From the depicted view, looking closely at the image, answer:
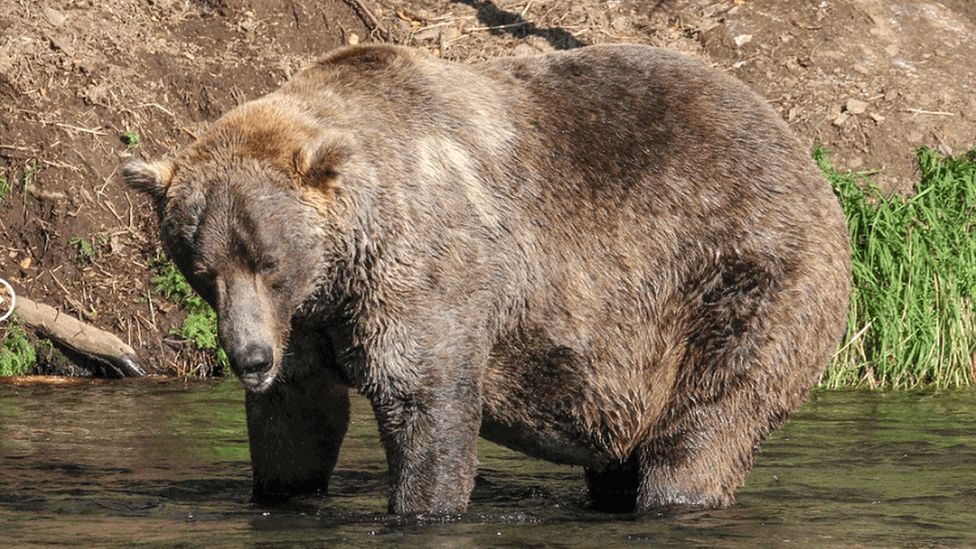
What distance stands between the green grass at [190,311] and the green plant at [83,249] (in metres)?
0.46

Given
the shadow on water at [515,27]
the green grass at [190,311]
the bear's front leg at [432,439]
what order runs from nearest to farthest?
the bear's front leg at [432,439]
the green grass at [190,311]
the shadow on water at [515,27]

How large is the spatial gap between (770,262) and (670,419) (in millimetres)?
806

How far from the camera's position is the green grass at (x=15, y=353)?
1121 cm

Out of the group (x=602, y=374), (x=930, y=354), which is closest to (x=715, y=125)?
(x=602, y=374)

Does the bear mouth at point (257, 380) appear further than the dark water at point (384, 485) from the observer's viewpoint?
No

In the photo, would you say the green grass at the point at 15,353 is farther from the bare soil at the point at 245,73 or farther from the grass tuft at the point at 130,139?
the grass tuft at the point at 130,139

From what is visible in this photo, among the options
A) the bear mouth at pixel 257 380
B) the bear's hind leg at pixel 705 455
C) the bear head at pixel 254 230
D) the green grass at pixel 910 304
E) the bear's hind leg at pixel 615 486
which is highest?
the bear head at pixel 254 230

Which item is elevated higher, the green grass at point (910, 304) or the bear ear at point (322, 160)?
the bear ear at point (322, 160)

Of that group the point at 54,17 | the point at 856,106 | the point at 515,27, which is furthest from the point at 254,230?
the point at 515,27

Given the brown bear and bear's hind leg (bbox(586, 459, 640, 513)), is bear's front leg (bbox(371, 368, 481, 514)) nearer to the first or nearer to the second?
the brown bear

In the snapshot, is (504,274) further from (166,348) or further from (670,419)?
(166,348)

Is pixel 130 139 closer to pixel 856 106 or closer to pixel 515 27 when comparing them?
pixel 515 27

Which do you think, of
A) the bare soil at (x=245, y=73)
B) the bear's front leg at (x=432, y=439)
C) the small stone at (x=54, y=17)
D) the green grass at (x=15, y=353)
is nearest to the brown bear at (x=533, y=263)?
the bear's front leg at (x=432, y=439)

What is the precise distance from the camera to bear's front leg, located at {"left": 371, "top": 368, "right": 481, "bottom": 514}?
21.0 feet
